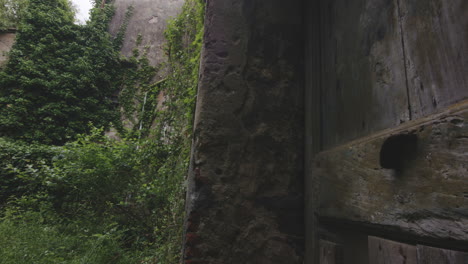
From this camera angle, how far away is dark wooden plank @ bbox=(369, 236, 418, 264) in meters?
0.56

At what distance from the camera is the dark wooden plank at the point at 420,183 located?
1.50 feet

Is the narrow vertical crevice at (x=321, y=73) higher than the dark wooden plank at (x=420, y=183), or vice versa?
the narrow vertical crevice at (x=321, y=73)

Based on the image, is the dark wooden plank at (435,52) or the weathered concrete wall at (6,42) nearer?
the dark wooden plank at (435,52)

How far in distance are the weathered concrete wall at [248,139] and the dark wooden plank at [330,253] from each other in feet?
0.60

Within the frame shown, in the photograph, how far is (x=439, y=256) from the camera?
0.48 m

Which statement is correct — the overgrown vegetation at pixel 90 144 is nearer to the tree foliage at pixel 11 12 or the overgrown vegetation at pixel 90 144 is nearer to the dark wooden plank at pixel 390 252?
the tree foliage at pixel 11 12

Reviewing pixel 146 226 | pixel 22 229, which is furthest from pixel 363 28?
pixel 22 229

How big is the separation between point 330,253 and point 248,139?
53 cm

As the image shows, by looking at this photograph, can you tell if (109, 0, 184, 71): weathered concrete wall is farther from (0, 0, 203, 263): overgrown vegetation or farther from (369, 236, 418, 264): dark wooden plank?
(369, 236, 418, 264): dark wooden plank

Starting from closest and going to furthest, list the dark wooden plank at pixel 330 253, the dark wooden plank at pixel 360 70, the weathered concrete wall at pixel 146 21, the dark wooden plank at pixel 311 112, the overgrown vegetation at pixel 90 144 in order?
the dark wooden plank at pixel 360 70 < the dark wooden plank at pixel 330 253 < the dark wooden plank at pixel 311 112 < the overgrown vegetation at pixel 90 144 < the weathered concrete wall at pixel 146 21

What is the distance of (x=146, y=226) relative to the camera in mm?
3512

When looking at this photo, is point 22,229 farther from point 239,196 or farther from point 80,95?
point 80,95

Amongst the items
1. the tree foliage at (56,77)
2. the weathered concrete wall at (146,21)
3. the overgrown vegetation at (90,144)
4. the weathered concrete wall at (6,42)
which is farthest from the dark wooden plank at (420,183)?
the weathered concrete wall at (6,42)

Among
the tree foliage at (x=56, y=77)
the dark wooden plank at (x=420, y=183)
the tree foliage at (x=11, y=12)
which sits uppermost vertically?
the tree foliage at (x=11, y=12)
